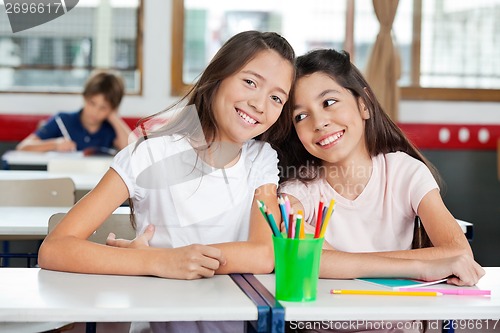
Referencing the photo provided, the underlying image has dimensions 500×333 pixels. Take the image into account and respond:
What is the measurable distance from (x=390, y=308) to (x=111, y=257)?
0.57 metres

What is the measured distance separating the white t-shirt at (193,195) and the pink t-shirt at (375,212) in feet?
0.38

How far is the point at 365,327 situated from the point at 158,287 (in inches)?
22.8

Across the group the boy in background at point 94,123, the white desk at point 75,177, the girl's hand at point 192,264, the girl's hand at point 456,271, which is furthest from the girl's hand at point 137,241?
the boy in background at point 94,123

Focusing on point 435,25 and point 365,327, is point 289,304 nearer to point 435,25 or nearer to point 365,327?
point 365,327

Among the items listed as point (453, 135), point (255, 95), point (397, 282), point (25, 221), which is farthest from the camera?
point (453, 135)

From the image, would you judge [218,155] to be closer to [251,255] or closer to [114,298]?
[251,255]

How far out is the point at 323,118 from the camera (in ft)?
6.48

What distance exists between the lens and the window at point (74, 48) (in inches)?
209

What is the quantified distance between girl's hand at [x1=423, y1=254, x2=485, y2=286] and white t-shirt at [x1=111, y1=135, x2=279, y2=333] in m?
0.49

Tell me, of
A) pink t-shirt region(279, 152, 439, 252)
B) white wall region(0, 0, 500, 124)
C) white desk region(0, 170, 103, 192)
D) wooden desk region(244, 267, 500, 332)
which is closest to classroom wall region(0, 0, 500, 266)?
white wall region(0, 0, 500, 124)

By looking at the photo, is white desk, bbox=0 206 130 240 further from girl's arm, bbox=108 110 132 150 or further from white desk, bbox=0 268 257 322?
girl's arm, bbox=108 110 132 150

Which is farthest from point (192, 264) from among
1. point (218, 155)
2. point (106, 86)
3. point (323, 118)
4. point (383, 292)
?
point (106, 86)

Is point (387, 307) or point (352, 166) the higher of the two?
point (352, 166)

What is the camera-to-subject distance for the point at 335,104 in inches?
79.0
